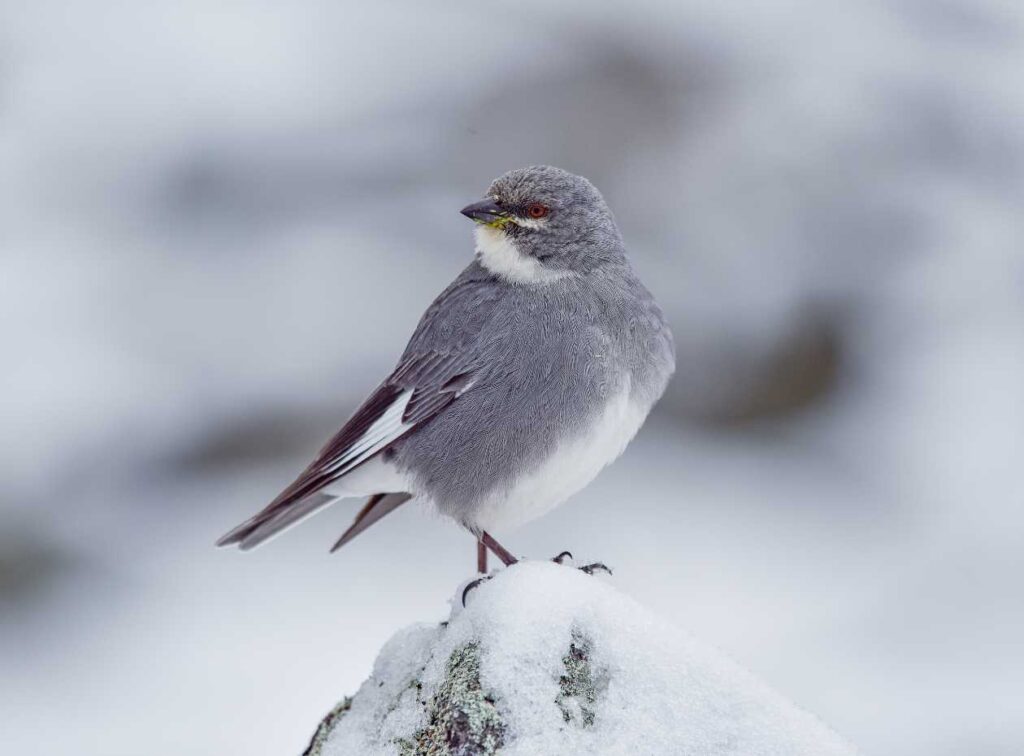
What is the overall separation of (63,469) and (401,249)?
2.80 meters

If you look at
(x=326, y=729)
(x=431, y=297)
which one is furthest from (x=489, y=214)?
(x=431, y=297)

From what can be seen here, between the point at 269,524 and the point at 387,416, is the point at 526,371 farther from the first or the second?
the point at 269,524

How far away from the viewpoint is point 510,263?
13.7 ft

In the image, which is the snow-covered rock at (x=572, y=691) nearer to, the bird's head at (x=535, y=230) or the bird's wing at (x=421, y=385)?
the bird's wing at (x=421, y=385)

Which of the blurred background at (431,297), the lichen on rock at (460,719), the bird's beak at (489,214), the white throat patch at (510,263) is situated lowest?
the lichen on rock at (460,719)

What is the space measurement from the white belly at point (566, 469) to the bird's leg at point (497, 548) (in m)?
0.04

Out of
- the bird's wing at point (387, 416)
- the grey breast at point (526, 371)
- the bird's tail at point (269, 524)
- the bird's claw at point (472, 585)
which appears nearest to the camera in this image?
the bird's claw at point (472, 585)

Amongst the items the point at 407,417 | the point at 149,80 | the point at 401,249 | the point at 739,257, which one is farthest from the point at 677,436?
the point at 149,80

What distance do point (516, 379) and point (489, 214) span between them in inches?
25.9

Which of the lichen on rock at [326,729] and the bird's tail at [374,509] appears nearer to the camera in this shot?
the lichen on rock at [326,729]

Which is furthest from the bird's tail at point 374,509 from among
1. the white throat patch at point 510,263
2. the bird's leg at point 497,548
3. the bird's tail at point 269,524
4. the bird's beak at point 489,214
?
the bird's beak at point 489,214

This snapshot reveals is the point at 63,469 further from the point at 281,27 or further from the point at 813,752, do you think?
the point at 813,752

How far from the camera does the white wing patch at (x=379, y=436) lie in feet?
13.6

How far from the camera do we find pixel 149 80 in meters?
8.87
